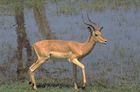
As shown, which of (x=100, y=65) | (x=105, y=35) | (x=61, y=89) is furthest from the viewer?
(x=105, y=35)

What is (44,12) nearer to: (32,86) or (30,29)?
(30,29)

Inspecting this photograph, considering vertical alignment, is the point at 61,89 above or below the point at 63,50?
below

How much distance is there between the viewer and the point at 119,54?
531 inches

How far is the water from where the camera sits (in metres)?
12.3

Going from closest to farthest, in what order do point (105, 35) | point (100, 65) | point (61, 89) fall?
point (61, 89)
point (100, 65)
point (105, 35)

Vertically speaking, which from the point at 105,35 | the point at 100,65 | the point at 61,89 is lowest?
the point at 61,89

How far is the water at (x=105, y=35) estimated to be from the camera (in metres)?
12.3

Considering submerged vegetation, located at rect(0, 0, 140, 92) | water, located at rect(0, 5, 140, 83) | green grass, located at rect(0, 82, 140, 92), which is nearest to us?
green grass, located at rect(0, 82, 140, 92)

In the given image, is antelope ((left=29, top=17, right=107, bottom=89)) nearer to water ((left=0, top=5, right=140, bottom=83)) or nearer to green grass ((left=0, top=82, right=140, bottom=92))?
green grass ((left=0, top=82, right=140, bottom=92))

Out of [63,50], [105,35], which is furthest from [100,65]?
[105,35]

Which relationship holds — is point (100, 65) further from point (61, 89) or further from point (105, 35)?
point (105, 35)

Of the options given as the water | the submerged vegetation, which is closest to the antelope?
the submerged vegetation

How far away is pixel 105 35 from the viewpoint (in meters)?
15.1

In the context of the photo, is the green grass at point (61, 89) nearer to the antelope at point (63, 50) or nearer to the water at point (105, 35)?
the antelope at point (63, 50)
